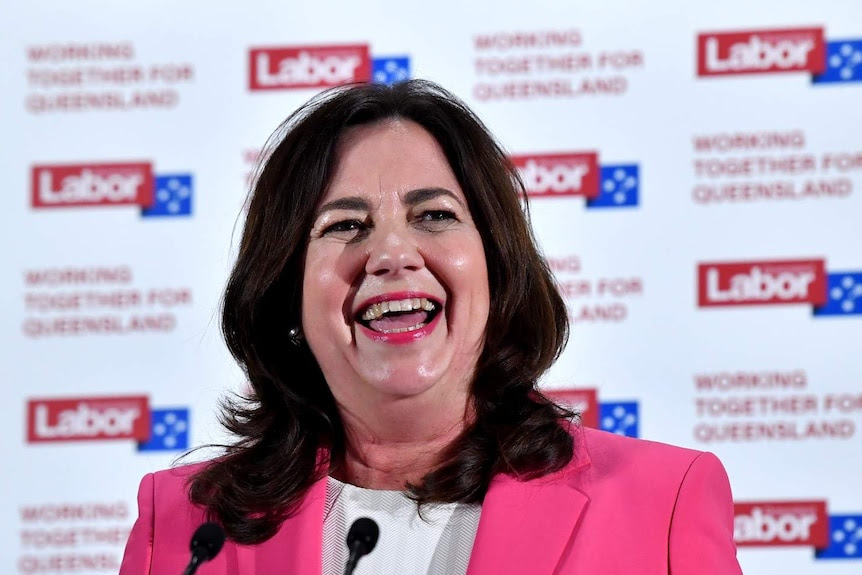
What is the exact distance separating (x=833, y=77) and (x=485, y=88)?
0.99 metres

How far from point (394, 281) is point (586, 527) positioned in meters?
0.45

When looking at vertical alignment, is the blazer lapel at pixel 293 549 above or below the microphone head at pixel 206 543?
below

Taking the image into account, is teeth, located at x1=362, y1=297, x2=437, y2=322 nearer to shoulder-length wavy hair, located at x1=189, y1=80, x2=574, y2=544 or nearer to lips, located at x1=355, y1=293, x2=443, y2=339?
lips, located at x1=355, y1=293, x2=443, y2=339

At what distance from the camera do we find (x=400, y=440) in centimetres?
182

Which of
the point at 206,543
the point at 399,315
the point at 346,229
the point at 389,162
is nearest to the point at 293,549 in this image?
the point at 206,543

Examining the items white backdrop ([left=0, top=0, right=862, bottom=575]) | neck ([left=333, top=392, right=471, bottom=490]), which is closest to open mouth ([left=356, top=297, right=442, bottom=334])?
neck ([left=333, top=392, right=471, bottom=490])

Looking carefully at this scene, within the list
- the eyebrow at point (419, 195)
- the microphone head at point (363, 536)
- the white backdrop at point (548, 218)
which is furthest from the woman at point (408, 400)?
the white backdrop at point (548, 218)

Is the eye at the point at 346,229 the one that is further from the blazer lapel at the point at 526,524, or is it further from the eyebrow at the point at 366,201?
the blazer lapel at the point at 526,524

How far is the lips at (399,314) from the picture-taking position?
172cm

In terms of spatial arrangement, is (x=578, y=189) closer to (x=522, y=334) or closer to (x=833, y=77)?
(x=833, y=77)

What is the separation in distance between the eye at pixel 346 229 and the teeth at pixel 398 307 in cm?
12

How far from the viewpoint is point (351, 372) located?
1780 millimetres

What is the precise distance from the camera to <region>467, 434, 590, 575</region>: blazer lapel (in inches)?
63.0

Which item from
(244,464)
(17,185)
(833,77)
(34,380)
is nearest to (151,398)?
(34,380)
